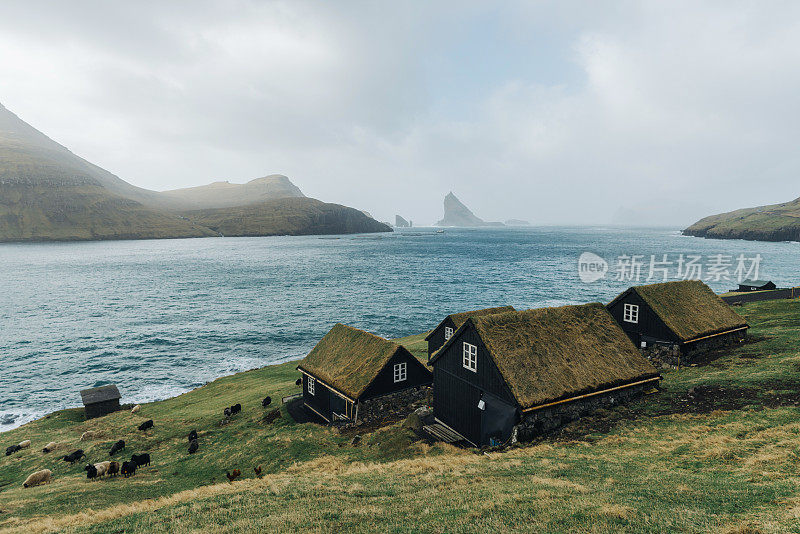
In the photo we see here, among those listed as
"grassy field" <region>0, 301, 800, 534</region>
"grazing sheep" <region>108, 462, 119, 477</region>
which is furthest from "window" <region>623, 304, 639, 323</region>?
"grazing sheep" <region>108, 462, 119, 477</region>

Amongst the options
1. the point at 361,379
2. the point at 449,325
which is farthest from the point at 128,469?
the point at 449,325

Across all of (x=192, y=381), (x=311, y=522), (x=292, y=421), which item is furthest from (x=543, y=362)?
(x=192, y=381)

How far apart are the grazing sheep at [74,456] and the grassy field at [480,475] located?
124 cm

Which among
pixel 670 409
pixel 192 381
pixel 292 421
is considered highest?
pixel 670 409

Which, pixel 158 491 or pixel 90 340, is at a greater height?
pixel 158 491

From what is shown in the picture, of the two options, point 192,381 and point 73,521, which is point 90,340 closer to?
point 192,381

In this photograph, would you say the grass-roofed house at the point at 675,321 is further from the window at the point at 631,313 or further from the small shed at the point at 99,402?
the small shed at the point at 99,402

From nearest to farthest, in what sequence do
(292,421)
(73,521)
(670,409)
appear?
(73,521) < (670,409) < (292,421)

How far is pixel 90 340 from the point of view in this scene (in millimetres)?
68000

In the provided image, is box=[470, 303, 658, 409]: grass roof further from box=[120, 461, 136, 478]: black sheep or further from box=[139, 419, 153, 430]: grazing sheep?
box=[139, 419, 153, 430]: grazing sheep

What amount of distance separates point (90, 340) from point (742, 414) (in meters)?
91.9

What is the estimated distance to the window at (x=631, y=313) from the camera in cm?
3642

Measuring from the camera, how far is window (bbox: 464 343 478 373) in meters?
26.4

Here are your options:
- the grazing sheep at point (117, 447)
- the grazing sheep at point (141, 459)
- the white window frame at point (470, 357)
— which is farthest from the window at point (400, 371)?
the grazing sheep at point (117, 447)
